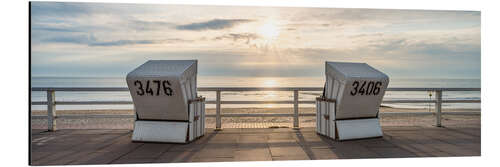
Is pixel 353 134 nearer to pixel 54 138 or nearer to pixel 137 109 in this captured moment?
pixel 137 109

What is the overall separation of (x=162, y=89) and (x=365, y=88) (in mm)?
3344

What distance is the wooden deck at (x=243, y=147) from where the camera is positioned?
388cm

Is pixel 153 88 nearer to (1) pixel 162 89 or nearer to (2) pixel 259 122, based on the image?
(1) pixel 162 89

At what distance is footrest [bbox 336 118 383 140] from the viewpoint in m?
4.80

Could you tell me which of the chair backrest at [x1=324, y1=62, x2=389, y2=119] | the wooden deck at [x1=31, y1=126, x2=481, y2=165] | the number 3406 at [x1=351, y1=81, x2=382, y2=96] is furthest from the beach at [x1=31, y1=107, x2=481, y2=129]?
the number 3406 at [x1=351, y1=81, x2=382, y2=96]

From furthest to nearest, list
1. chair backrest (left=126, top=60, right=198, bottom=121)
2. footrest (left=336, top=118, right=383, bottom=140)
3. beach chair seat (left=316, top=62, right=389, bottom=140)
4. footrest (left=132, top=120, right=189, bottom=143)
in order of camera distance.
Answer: footrest (left=336, top=118, right=383, bottom=140), beach chair seat (left=316, top=62, right=389, bottom=140), footrest (left=132, top=120, right=189, bottom=143), chair backrest (left=126, top=60, right=198, bottom=121)

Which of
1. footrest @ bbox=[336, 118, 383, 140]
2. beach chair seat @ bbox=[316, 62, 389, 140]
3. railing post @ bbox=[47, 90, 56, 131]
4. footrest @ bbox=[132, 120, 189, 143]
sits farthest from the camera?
railing post @ bbox=[47, 90, 56, 131]

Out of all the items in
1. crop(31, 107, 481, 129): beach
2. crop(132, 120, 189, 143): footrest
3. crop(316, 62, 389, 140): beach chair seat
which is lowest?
crop(31, 107, 481, 129): beach

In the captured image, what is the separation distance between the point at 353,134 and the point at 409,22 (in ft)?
9.78

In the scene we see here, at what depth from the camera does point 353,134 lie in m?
4.86

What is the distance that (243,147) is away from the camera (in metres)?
4.38

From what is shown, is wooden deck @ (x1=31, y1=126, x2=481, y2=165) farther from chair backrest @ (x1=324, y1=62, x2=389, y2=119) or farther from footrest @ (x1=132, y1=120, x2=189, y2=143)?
chair backrest @ (x1=324, y1=62, x2=389, y2=119)

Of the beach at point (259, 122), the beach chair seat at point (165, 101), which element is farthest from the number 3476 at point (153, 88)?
the beach at point (259, 122)
